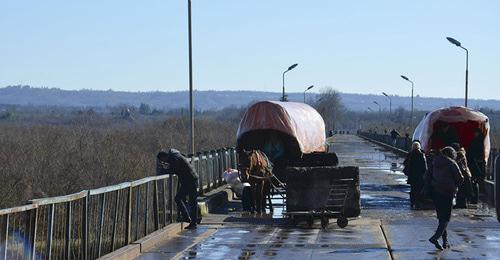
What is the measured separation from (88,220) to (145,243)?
267 cm

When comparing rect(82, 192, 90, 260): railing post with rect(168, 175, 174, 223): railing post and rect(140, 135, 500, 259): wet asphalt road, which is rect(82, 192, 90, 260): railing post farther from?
rect(168, 175, 174, 223): railing post

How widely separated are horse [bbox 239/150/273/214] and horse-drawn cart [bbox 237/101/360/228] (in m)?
0.09

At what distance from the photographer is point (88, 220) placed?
14539mm

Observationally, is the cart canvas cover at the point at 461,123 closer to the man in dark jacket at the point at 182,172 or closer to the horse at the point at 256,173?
the horse at the point at 256,173

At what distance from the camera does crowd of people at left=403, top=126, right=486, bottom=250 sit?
55.7ft

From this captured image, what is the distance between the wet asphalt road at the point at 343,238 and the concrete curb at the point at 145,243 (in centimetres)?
14

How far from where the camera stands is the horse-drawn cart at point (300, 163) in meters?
21.4

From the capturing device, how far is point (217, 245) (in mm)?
17953

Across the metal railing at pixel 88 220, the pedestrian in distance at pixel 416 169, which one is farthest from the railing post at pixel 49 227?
the pedestrian in distance at pixel 416 169

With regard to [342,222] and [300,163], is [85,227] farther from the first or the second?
[300,163]

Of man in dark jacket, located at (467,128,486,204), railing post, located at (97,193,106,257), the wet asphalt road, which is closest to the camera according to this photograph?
railing post, located at (97,193,106,257)

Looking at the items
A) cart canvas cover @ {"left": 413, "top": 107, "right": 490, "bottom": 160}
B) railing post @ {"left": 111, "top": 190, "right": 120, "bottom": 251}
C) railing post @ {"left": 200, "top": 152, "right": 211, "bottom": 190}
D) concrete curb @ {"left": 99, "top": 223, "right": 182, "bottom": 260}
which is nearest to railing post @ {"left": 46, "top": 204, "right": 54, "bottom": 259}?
concrete curb @ {"left": 99, "top": 223, "right": 182, "bottom": 260}

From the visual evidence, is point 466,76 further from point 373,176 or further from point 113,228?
point 113,228

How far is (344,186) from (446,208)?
471 centimetres
